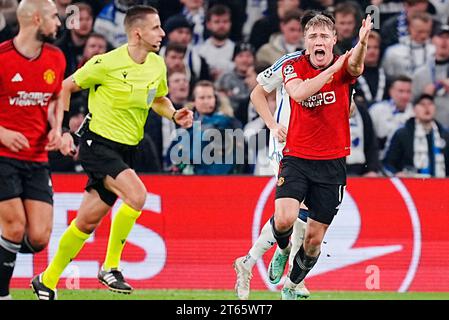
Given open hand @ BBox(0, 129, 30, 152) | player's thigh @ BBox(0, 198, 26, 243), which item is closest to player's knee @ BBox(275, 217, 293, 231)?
player's thigh @ BBox(0, 198, 26, 243)

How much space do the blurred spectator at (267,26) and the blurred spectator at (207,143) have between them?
1.75 m

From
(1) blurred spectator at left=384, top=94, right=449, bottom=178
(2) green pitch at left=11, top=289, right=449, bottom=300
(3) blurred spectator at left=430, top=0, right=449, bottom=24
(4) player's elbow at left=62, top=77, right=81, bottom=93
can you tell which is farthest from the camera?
(3) blurred spectator at left=430, top=0, right=449, bottom=24

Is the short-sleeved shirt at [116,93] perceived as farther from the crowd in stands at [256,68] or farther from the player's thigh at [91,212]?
the crowd in stands at [256,68]

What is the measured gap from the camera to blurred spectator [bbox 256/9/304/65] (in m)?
15.6

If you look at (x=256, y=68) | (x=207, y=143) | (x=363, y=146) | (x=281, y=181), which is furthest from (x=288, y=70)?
(x=256, y=68)

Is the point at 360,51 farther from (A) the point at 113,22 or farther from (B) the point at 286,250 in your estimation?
(A) the point at 113,22

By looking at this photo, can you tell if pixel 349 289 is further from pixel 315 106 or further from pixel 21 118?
pixel 21 118

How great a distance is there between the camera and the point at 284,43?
15.8 metres

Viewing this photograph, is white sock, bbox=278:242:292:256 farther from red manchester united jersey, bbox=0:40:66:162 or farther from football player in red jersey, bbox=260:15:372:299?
red manchester united jersey, bbox=0:40:66:162

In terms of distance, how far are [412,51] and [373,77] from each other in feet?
2.79

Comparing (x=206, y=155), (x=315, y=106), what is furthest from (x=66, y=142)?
(x=206, y=155)

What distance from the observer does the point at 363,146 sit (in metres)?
14.8

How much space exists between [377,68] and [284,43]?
52.0 inches

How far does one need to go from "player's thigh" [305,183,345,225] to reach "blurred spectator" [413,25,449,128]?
17.3ft
